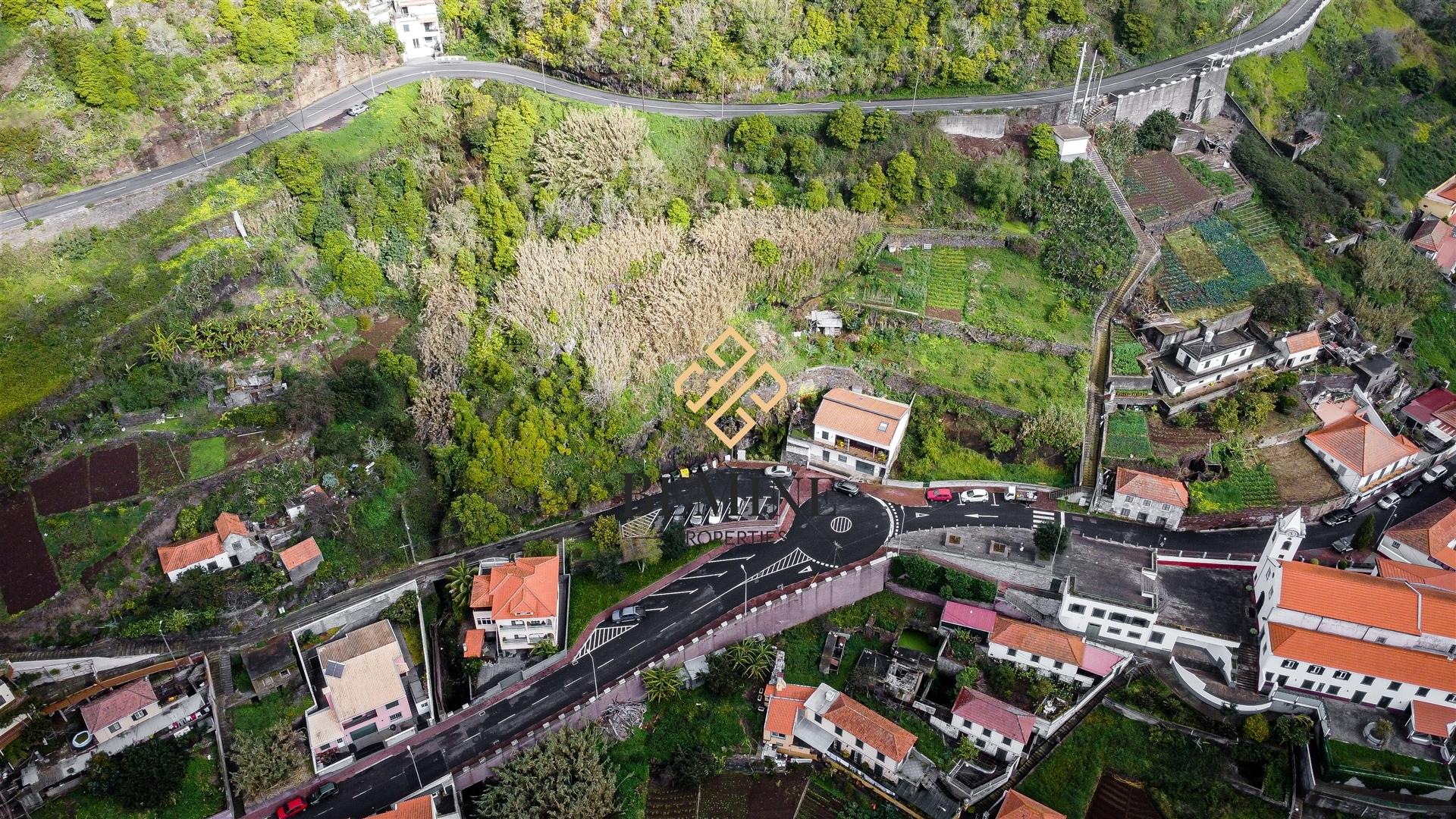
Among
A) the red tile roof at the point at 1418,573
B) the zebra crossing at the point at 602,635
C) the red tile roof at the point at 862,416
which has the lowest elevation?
the zebra crossing at the point at 602,635

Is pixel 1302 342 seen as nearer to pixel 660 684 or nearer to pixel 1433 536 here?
pixel 1433 536

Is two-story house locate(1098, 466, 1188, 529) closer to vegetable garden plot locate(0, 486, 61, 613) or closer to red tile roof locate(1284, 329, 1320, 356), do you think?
red tile roof locate(1284, 329, 1320, 356)

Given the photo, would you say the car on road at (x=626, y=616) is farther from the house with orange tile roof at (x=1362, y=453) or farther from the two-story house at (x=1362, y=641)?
the house with orange tile roof at (x=1362, y=453)

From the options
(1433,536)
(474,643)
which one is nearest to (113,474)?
(474,643)

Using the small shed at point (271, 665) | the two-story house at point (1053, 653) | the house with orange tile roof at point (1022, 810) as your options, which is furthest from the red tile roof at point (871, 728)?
the small shed at point (271, 665)

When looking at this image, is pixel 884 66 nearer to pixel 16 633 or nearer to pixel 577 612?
pixel 577 612

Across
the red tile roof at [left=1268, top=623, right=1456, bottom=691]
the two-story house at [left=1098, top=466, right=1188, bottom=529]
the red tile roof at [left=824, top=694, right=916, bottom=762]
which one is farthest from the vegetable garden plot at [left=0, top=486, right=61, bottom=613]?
the red tile roof at [left=1268, top=623, right=1456, bottom=691]

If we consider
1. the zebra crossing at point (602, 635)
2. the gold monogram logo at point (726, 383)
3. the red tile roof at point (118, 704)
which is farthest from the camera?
the gold monogram logo at point (726, 383)

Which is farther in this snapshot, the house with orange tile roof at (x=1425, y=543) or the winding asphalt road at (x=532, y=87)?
the winding asphalt road at (x=532, y=87)

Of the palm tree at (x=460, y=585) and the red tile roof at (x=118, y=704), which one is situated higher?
the palm tree at (x=460, y=585)
